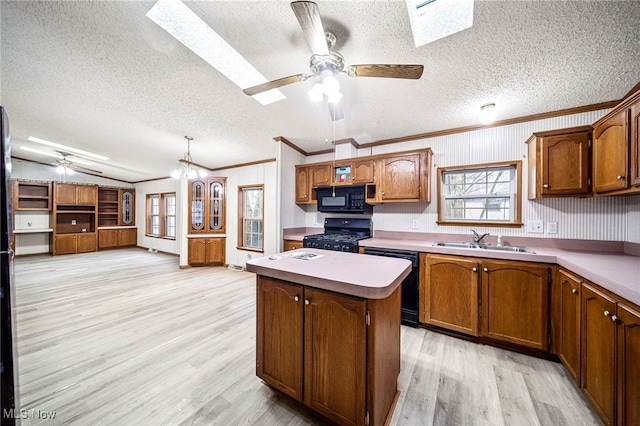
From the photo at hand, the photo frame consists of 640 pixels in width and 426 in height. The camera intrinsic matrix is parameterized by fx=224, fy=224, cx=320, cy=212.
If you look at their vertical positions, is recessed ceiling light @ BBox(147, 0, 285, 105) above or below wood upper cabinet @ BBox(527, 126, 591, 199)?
above

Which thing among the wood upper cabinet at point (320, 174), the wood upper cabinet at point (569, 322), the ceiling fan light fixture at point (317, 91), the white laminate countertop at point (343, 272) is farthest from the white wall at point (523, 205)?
the ceiling fan light fixture at point (317, 91)

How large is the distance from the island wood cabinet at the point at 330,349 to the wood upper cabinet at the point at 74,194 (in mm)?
9144

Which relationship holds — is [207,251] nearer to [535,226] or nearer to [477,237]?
[477,237]

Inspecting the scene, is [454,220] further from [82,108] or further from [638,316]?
[82,108]

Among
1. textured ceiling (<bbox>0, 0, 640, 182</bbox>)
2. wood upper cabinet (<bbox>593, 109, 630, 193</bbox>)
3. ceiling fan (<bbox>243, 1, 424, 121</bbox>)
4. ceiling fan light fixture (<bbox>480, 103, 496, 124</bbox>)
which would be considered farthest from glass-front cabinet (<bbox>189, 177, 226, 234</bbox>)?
wood upper cabinet (<bbox>593, 109, 630, 193</bbox>)

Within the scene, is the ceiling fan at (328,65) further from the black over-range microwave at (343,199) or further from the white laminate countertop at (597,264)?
the black over-range microwave at (343,199)

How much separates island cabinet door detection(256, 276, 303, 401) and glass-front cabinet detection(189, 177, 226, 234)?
453cm

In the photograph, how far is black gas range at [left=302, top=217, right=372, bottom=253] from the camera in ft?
10.1

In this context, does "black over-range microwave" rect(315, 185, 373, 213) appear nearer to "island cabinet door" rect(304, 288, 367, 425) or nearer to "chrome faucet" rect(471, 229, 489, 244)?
"chrome faucet" rect(471, 229, 489, 244)

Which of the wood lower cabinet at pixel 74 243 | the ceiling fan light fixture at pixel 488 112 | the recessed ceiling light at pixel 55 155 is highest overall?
the recessed ceiling light at pixel 55 155

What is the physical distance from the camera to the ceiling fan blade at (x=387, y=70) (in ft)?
4.64

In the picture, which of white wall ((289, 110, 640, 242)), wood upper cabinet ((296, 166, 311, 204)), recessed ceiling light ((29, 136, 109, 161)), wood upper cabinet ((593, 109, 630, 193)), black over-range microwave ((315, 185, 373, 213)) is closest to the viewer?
wood upper cabinet ((593, 109, 630, 193))

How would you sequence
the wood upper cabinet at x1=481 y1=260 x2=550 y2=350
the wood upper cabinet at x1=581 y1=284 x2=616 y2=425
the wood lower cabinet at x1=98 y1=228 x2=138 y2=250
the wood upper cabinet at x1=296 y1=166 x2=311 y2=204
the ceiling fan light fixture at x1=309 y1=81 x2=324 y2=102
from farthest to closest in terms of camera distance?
the wood lower cabinet at x1=98 y1=228 x2=138 y2=250, the wood upper cabinet at x1=296 y1=166 x2=311 y2=204, the wood upper cabinet at x1=481 y1=260 x2=550 y2=350, the ceiling fan light fixture at x1=309 y1=81 x2=324 y2=102, the wood upper cabinet at x1=581 y1=284 x2=616 y2=425

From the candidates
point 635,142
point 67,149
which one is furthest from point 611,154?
point 67,149
